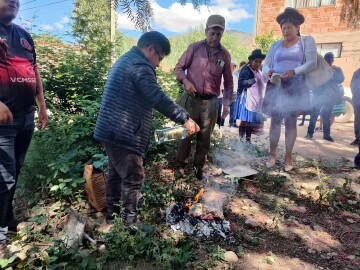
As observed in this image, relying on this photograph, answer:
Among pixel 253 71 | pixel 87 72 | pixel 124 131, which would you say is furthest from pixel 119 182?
pixel 253 71

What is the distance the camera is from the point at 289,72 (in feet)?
12.2

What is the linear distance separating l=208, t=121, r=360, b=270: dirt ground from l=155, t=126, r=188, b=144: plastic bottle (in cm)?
112

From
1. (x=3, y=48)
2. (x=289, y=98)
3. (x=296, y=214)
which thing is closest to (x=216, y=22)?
(x=289, y=98)

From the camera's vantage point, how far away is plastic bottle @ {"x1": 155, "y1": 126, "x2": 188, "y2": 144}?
2.79 meters

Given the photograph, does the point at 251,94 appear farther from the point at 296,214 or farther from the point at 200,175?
the point at 296,214

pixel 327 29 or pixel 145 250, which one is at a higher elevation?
pixel 327 29

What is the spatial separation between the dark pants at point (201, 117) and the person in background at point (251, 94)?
6.37ft

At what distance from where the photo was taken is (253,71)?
18.5ft

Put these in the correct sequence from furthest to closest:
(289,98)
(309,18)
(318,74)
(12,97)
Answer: (309,18)
(289,98)
(318,74)
(12,97)

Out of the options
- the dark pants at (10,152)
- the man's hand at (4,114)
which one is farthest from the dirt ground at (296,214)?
the man's hand at (4,114)

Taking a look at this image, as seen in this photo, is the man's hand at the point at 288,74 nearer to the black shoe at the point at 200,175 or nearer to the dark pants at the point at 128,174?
the black shoe at the point at 200,175

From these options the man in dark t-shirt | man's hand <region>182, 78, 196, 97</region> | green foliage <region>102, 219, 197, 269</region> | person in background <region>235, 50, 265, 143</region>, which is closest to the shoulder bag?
man's hand <region>182, 78, 196, 97</region>

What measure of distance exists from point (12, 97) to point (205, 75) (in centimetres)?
221

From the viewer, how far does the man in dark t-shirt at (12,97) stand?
2.34 metres
